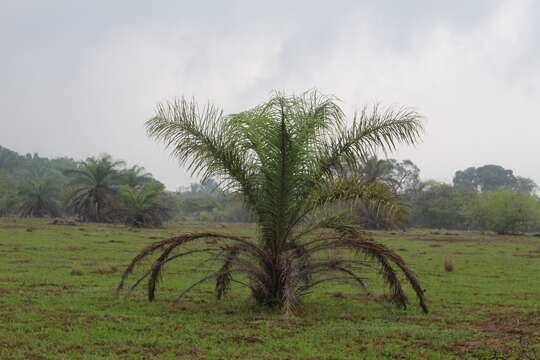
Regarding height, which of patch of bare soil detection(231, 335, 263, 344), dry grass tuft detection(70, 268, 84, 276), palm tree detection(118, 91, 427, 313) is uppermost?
palm tree detection(118, 91, 427, 313)

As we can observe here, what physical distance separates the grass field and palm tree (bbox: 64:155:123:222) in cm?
3220

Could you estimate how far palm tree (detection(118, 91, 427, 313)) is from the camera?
32.7 feet

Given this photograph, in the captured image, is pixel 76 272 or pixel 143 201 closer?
pixel 76 272

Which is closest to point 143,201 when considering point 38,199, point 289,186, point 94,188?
point 94,188

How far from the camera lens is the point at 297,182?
10172 mm

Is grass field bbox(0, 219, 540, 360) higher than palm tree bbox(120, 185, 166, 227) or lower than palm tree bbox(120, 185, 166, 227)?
lower

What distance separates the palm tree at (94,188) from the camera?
159 ft

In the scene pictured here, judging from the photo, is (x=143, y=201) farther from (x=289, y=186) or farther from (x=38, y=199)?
(x=289, y=186)

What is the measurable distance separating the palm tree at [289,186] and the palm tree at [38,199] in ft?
157

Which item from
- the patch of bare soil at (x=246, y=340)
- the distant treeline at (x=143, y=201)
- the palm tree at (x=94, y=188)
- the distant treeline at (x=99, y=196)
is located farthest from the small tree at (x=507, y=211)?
the patch of bare soil at (x=246, y=340)

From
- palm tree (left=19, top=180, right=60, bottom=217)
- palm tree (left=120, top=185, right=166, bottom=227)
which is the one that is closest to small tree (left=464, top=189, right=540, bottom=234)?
palm tree (left=120, top=185, right=166, bottom=227)

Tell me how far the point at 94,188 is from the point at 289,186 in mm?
41451

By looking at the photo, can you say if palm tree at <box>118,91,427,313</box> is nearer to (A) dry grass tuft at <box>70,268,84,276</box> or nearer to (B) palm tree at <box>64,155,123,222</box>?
(A) dry grass tuft at <box>70,268,84,276</box>

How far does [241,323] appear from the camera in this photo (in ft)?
31.0
